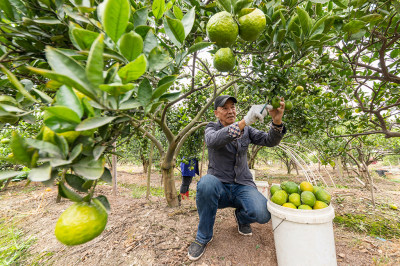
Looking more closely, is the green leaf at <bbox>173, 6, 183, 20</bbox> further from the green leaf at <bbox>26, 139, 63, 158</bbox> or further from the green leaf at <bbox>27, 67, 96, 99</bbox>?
the green leaf at <bbox>26, 139, 63, 158</bbox>

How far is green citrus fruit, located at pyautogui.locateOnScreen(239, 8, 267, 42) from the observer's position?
0.85m

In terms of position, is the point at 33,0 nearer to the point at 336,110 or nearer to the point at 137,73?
the point at 137,73

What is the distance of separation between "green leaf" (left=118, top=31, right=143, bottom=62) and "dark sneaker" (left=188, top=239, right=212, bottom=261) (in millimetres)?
1901

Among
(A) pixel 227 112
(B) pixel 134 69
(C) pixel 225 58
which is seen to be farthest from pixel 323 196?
(B) pixel 134 69

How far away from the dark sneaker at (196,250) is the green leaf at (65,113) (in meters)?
1.82

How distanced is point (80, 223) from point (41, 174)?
28 centimetres

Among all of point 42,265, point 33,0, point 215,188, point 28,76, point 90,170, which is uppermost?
point 33,0

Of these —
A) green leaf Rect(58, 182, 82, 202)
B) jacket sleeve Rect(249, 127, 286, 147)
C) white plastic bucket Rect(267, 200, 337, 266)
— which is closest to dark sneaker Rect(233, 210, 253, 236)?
white plastic bucket Rect(267, 200, 337, 266)

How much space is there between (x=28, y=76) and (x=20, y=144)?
1029mm

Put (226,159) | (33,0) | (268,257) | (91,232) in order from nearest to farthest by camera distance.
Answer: (91,232)
(33,0)
(268,257)
(226,159)

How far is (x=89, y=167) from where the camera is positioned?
54 cm

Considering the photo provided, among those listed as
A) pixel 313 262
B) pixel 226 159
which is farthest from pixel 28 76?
pixel 313 262

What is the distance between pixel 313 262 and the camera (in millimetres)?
1479

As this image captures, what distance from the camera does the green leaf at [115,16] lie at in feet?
1.63
